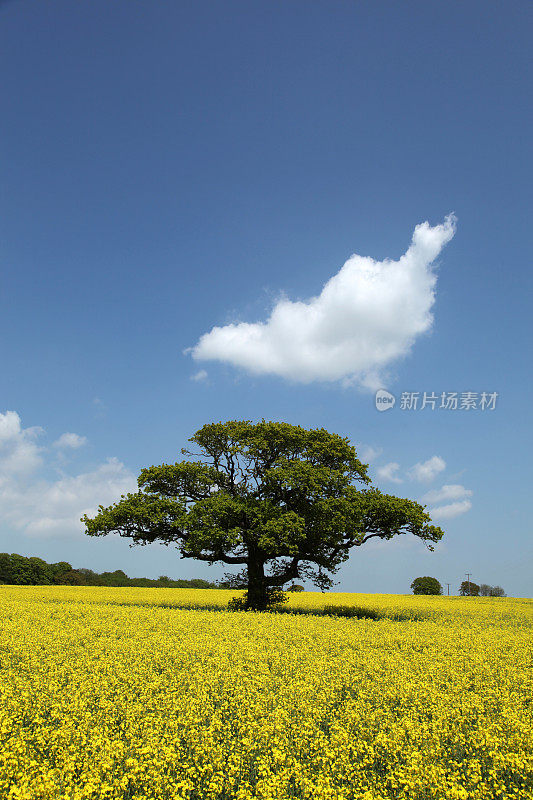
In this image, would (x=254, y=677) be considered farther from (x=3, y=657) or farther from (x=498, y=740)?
(x=3, y=657)

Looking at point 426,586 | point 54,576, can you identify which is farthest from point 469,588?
point 54,576

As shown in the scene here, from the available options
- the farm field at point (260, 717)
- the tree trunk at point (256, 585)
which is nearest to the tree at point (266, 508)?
the tree trunk at point (256, 585)

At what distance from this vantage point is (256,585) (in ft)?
95.7

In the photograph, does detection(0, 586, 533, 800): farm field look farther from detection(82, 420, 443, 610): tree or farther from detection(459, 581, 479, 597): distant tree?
detection(459, 581, 479, 597): distant tree

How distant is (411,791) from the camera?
6551 millimetres

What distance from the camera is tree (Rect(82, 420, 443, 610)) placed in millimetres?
26844

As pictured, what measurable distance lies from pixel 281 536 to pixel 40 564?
183ft

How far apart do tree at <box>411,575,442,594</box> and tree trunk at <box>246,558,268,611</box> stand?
1745 inches

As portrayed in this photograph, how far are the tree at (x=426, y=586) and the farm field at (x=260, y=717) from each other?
176 feet

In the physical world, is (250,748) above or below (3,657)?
above

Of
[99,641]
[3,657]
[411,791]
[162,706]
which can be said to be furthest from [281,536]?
[411,791]

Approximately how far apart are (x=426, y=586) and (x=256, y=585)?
45.2 meters

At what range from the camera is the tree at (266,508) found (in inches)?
1057

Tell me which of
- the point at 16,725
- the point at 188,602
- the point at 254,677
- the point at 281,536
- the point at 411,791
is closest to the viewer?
the point at 411,791
